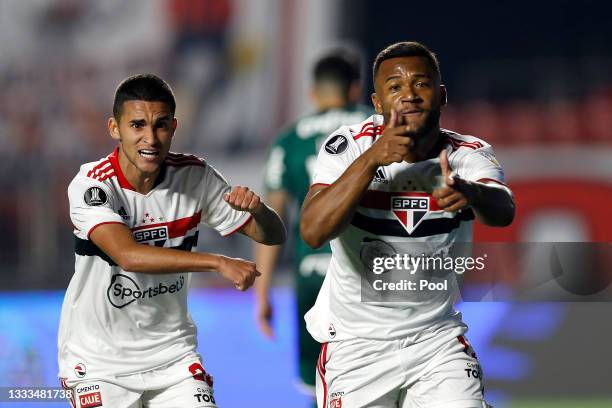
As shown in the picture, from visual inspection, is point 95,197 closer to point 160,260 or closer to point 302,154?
point 160,260

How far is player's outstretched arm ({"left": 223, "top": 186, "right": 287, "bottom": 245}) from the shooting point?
392 cm

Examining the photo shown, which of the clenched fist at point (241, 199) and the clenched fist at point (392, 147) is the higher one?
the clenched fist at point (392, 147)

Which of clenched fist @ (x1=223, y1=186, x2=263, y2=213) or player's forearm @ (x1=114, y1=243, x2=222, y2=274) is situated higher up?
clenched fist @ (x1=223, y1=186, x2=263, y2=213)

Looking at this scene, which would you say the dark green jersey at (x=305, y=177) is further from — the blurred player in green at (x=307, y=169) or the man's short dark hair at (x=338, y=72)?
the man's short dark hair at (x=338, y=72)

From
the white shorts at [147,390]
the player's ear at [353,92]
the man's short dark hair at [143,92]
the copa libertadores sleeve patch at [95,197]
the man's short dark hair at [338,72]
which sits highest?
the man's short dark hair at [338,72]

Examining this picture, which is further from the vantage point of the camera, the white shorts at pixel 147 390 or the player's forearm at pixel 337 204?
the white shorts at pixel 147 390

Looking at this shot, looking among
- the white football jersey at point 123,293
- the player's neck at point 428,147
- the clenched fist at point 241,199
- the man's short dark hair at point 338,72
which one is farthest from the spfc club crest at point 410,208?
the man's short dark hair at point 338,72

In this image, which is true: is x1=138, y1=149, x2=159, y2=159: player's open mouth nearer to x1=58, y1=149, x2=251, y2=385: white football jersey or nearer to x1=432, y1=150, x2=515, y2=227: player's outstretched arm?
x1=58, y1=149, x2=251, y2=385: white football jersey

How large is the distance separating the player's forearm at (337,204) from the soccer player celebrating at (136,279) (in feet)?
1.72

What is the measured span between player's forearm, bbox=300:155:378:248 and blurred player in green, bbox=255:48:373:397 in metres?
2.54

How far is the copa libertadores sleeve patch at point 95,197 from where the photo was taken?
13.6 feet

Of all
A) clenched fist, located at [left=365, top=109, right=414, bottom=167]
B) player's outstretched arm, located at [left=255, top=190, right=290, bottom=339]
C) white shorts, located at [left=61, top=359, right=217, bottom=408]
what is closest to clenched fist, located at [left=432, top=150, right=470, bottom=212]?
clenched fist, located at [left=365, top=109, right=414, bottom=167]

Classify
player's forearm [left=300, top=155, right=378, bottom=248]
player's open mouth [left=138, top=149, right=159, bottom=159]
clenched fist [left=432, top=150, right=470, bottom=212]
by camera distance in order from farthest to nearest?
player's open mouth [left=138, top=149, right=159, bottom=159]
player's forearm [left=300, top=155, right=378, bottom=248]
clenched fist [left=432, top=150, right=470, bottom=212]

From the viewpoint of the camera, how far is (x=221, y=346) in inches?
313
